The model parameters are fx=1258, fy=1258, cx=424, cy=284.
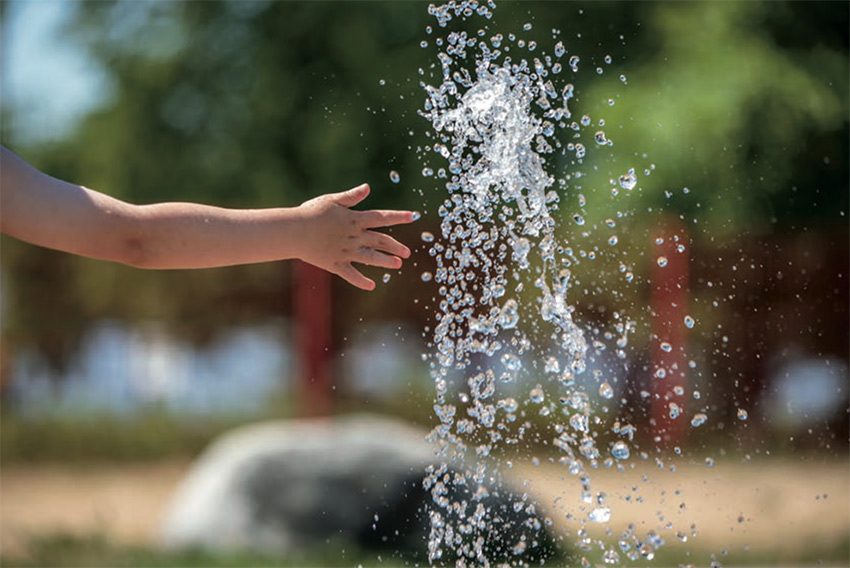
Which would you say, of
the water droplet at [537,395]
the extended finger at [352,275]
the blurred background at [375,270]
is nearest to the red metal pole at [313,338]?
the blurred background at [375,270]

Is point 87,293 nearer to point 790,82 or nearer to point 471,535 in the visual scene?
point 471,535

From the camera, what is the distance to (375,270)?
7238 millimetres

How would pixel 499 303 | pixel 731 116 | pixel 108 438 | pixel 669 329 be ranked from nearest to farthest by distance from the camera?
pixel 669 329 → pixel 499 303 → pixel 108 438 → pixel 731 116

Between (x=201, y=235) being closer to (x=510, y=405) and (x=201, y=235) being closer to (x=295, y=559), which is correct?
(x=510, y=405)

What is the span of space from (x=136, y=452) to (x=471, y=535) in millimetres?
2982

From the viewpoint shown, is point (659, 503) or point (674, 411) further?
point (674, 411)

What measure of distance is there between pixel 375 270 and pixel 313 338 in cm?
122

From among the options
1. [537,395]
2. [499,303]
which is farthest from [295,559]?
[499,303]

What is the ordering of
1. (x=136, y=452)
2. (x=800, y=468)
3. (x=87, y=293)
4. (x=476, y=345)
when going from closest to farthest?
1. (x=476, y=345)
2. (x=800, y=468)
3. (x=136, y=452)
4. (x=87, y=293)

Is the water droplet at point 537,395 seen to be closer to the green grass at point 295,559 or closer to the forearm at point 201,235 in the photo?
the green grass at point 295,559

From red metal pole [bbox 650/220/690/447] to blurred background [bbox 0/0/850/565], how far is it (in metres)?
0.02

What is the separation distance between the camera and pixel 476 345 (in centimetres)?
303

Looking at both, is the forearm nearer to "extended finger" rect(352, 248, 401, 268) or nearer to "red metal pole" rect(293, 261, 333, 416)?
"extended finger" rect(352, 248, 401, 268)

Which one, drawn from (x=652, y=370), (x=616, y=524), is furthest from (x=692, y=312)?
(x=616, y=524)
